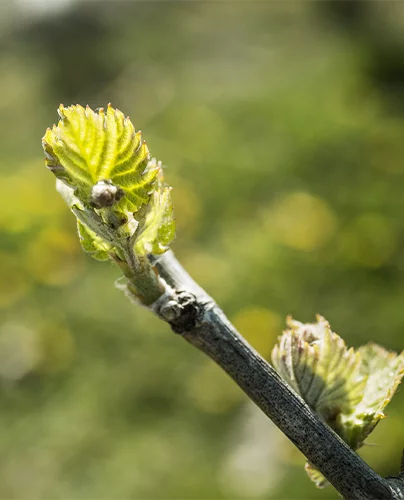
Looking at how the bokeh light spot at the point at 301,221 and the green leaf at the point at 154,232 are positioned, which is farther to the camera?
Answer: the bokeh light spot at the point at 301,221

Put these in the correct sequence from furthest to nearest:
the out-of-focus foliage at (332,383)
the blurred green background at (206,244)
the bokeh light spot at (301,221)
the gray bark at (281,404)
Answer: the bokeh light spot at (301,221), the blurred green background at (206,244), the out-of-focus foliage at (332,383), the gray bark at (281,404)

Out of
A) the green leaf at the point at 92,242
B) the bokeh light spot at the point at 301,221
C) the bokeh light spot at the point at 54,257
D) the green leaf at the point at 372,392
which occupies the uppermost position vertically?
the bokeh light spot at the point at 54,257

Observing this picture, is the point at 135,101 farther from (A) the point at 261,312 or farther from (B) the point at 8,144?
(A) the point at 261,312

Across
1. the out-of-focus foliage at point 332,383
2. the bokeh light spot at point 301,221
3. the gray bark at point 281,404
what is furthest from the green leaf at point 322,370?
the bokeh light spot at point 301,221

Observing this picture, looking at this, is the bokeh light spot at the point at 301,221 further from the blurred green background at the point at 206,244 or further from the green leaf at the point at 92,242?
the green leaf at the point at 92,242

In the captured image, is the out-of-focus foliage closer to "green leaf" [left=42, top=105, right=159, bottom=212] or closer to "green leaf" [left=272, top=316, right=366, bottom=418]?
"green leaf" [left=272, top=316, right=366, bottom=418]

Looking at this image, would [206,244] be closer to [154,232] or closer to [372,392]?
[372,392]

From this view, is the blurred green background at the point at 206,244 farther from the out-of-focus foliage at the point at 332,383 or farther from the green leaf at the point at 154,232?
the green leaf at the point at 154,232

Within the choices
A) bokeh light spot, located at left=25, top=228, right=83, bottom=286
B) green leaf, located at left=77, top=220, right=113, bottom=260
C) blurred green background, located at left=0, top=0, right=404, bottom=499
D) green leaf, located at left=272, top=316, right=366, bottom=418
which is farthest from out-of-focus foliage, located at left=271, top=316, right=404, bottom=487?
bokeh light spot, located at left=25, top=228, right=83, bottom=286

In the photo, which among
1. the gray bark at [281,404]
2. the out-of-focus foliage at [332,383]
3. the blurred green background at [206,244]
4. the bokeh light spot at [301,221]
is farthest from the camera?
the bokeh light spot at [301,221]

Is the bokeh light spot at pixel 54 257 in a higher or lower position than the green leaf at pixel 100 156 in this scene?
higher
